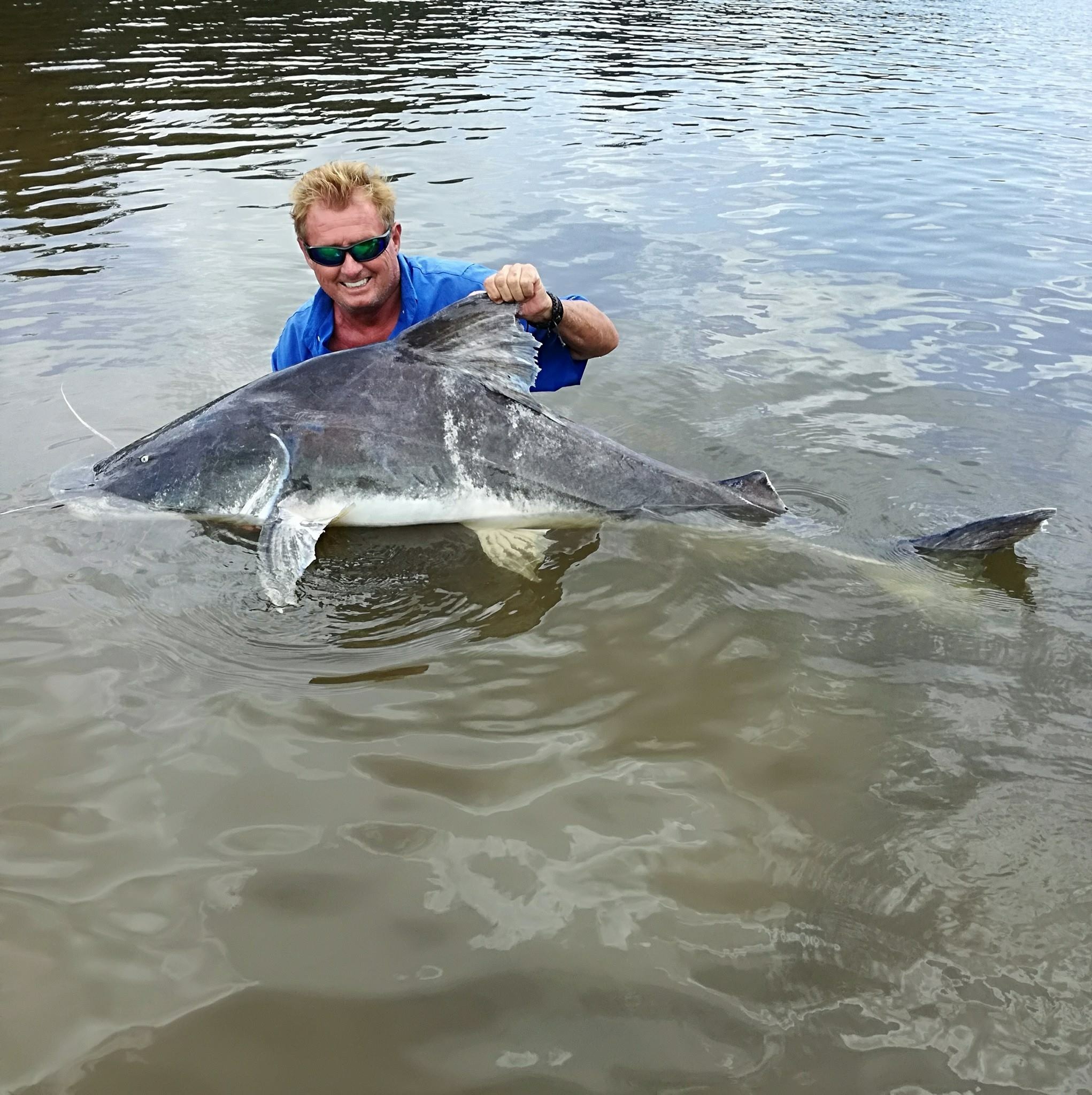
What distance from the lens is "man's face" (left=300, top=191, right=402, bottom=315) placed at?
14.9 feet

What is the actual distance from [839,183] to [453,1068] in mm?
12278

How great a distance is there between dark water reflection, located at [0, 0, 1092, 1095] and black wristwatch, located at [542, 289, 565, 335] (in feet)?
3.49

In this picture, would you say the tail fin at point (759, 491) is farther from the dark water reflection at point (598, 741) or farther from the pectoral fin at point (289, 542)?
the pectoral fin at point (289, 542)

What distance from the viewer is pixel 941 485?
5.45 meters

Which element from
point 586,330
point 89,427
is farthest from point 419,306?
point 89,427

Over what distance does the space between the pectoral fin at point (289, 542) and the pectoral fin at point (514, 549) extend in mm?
704

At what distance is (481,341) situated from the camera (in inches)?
175

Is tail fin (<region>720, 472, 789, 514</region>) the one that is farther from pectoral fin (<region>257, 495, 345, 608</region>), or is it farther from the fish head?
the fish head

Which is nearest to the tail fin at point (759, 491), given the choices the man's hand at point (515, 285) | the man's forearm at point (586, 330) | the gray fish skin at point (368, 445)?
the gray fish skin at point (368, 445)

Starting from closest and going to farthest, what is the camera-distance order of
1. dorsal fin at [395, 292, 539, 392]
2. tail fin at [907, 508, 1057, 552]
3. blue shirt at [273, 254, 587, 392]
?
tail fin at [907, 508, 1057, 552] < dorsal fin at [395, 292, 539, 392] < blue shirt at [273, 254, 587, 392]

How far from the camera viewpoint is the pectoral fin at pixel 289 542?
403cm

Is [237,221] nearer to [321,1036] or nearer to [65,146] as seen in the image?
[65,146]

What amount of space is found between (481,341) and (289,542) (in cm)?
127

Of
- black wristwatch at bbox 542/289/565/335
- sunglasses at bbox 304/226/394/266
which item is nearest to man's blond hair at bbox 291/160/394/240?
sunglasses at bbox 304/226/394/266
